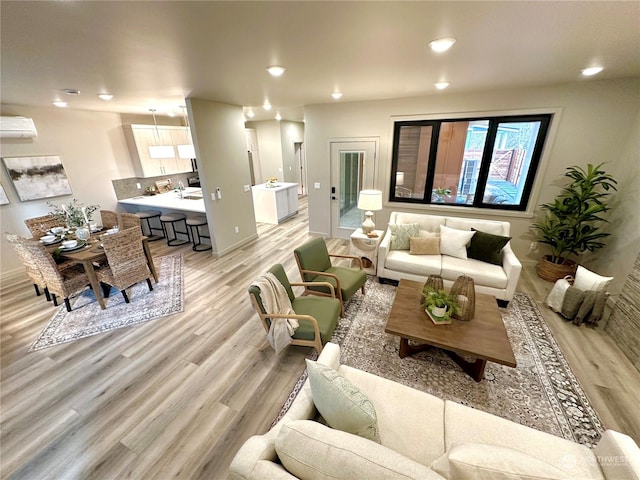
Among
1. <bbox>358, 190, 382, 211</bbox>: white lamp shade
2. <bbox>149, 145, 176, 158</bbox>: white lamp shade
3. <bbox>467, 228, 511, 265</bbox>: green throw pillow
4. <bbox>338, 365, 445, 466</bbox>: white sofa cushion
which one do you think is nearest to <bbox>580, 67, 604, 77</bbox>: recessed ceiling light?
<bbox>467, 228, 511, 265</bbox>: green throw pillow

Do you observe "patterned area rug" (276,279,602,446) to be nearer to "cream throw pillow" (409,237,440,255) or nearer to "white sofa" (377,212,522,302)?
"white sofa" (377,212,522,302)

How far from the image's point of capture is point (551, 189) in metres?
3.86

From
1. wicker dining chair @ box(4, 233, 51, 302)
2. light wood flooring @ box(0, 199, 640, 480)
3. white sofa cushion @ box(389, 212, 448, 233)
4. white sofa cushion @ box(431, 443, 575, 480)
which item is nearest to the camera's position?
white sofa cushion @ box(431, 443, 575, 480)

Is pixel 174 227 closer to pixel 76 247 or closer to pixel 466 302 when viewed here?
pixel 76 247

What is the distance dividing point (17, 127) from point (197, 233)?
10.2ft

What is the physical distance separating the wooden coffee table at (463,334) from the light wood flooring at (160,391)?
0.84m

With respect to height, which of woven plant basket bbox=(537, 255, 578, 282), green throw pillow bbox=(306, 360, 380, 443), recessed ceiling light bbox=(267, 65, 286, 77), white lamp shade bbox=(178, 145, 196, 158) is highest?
recessed ceiling light bbox=(267, 65, 286, 77)

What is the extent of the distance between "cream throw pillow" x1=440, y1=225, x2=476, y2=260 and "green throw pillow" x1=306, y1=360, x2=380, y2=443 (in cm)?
287

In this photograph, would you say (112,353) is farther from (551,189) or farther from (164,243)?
(551,189)

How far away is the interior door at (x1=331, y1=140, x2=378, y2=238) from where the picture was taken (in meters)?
4.85

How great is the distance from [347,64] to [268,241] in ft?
12.7

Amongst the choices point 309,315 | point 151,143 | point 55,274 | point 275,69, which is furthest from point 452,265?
point 151,143

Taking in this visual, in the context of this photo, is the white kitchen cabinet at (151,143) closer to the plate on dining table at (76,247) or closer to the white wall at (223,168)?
the white wall at (223,168)

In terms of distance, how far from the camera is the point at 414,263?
3.40m
